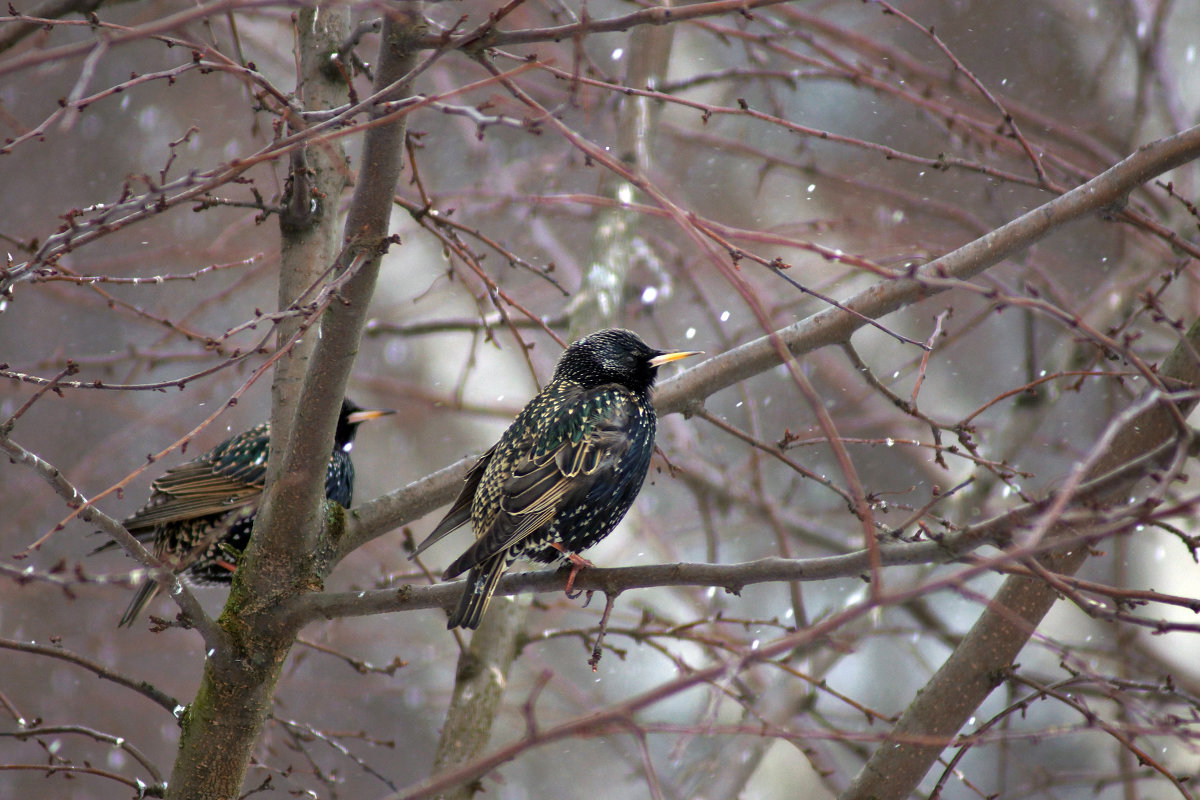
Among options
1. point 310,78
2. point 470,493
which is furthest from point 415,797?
point 310,78

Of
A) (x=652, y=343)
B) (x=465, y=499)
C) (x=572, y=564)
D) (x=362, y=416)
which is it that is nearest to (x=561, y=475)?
(x=572, y=564)

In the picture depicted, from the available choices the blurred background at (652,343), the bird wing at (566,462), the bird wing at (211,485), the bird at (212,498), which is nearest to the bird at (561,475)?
the bird wing at (566,462)

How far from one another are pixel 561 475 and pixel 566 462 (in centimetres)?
5

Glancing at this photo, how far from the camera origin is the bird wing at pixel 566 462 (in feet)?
10.5

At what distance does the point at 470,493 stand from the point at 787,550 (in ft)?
4.88

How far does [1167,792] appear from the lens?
641cm

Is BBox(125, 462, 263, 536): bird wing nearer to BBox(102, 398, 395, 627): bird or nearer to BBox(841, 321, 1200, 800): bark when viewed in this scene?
BBox(102, 398, 395, 627): bird

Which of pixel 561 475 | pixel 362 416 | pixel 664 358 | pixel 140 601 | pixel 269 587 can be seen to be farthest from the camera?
pixel 362 416

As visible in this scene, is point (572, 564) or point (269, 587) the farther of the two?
point (572, 564)

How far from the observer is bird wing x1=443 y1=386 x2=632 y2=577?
3213mm

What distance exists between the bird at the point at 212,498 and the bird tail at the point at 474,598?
1454 mm

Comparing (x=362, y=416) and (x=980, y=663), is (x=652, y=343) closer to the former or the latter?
(x=362, y=416)

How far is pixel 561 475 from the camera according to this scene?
334cm

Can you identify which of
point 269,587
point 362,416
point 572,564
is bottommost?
point 269,587
